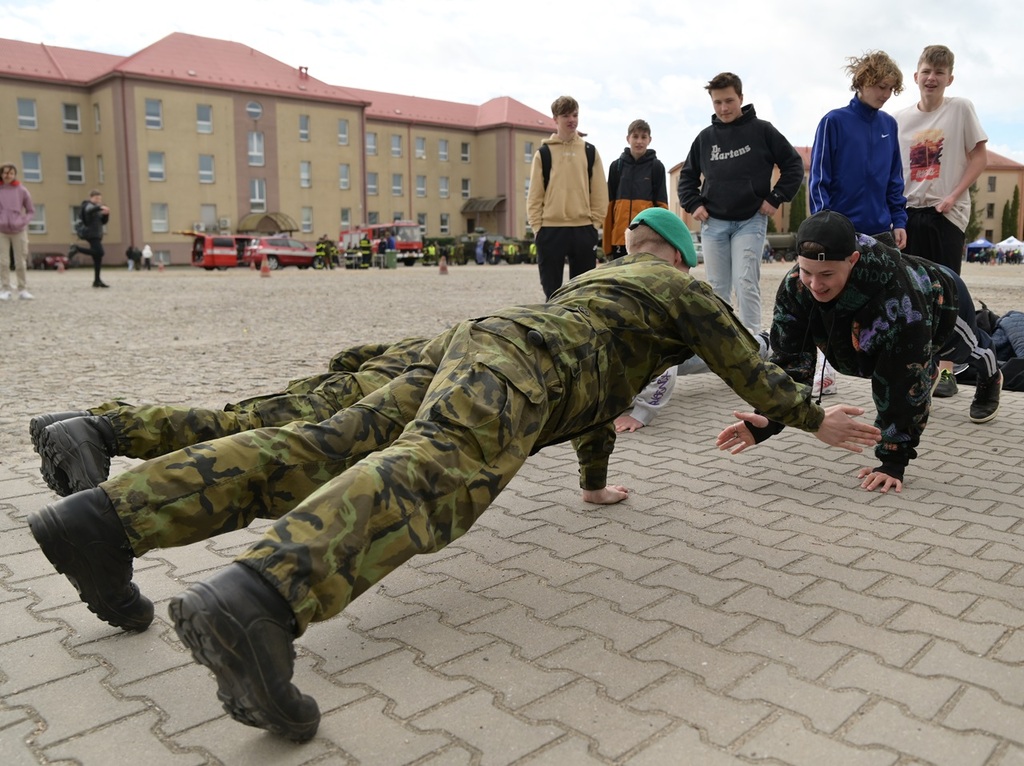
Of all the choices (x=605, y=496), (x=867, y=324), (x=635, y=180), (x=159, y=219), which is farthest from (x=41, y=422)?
(x=159, y=219)

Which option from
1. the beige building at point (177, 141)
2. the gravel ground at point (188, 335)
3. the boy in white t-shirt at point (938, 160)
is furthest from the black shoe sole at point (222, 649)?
the beige building at point (177, 141)

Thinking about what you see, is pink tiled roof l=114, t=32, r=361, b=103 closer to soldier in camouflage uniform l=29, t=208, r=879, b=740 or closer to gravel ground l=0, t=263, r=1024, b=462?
gravel ground l=0, t=263, r=1024, b=462

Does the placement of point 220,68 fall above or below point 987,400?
above

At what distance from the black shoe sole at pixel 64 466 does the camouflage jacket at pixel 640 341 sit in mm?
1339

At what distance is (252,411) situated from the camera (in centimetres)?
326

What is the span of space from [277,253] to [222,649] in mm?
41983

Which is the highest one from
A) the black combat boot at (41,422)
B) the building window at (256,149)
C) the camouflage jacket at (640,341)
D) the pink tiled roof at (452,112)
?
the pink tiled roof at (452,112)

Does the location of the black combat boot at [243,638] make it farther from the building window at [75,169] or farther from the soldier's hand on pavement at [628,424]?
the building window at [75,169]

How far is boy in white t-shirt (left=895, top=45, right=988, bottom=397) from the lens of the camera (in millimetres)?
6141

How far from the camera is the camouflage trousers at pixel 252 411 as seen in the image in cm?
304

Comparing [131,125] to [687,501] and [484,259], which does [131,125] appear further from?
[687,501]

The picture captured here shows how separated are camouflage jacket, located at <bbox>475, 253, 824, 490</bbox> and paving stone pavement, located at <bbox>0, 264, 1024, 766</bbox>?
1.90ft

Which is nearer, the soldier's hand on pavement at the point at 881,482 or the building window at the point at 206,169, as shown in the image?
the soldier's hand on pavement at the point at 881,482

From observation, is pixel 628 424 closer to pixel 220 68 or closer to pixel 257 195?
pixel 257 195
